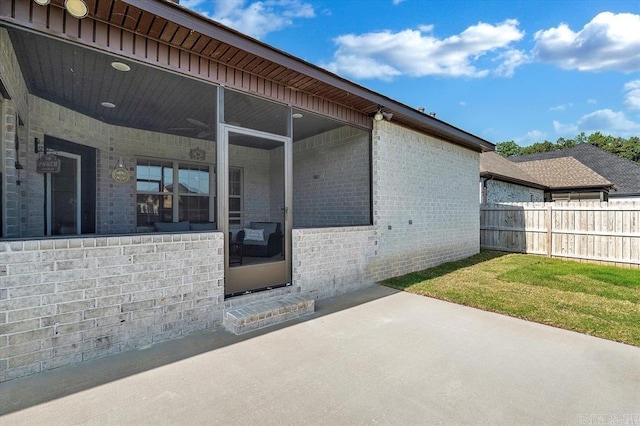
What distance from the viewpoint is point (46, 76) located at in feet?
13.2

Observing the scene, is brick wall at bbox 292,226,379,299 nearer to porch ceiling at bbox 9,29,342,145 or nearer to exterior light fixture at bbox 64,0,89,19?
porch ceiling at bbox 9,29,342,145

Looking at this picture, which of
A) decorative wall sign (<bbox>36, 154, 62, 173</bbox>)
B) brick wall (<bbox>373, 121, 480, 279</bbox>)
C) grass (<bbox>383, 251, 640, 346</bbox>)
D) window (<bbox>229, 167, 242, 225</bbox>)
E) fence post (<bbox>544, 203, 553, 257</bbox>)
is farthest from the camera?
fence post (<bbox>544, 203, 553, 257</bbox>)

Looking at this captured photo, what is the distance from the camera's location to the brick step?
3445 mm

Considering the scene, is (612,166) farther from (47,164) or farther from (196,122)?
(47,164)

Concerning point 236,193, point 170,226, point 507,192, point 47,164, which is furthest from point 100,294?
point 507,192

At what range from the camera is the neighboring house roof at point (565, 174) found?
14695mm

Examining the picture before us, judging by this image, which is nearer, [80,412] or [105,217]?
[80,412]

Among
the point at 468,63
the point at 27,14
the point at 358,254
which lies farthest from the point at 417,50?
the point at 27,14

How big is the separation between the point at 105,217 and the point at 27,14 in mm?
4291

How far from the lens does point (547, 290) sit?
509 cm

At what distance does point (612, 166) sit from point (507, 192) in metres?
14.5

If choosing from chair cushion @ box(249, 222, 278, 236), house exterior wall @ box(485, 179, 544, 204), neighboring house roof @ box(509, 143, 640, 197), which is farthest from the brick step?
neighboring house roof @ box(509, 143, 640, 197)

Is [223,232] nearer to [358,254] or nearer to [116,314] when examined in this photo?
[116,314]

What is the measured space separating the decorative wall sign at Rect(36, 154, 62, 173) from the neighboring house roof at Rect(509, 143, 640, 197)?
26.2m
